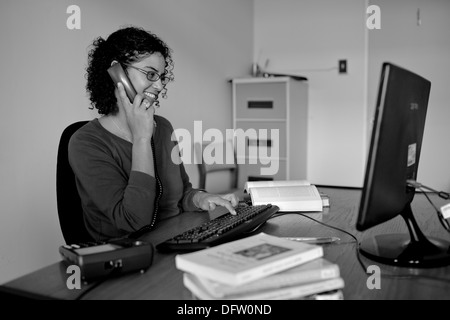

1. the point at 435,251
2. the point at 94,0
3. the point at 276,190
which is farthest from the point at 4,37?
the point at 435,251

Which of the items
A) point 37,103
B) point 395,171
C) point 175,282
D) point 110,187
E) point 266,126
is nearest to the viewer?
point 175,282

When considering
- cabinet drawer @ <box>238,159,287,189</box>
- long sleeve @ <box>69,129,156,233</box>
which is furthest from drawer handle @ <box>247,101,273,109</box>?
long sleeve @ <box>69,129,156,233</box>

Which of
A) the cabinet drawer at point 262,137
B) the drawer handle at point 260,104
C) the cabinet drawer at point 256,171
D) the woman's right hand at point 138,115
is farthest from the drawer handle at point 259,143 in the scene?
the woman's right hand at point 138,115

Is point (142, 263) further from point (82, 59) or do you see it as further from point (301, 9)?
point (301, 9)

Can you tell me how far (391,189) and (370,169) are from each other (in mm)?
123

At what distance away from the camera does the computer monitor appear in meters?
0.88

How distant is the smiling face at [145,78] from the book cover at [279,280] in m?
0.87

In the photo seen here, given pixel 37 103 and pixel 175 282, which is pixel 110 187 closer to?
pixel 175 282

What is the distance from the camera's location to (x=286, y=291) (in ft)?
2.48

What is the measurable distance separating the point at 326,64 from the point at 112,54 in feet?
10.2

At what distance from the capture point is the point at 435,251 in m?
1.00

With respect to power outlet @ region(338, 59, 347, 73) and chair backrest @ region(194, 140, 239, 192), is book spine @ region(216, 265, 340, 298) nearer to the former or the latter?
chair backrest @ region(194, 140, 239, 192)

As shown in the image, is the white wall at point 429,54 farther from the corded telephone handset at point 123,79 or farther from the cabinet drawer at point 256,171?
the corded telephone handset at point 123,79

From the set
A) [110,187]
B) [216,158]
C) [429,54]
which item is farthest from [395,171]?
[429,54]
